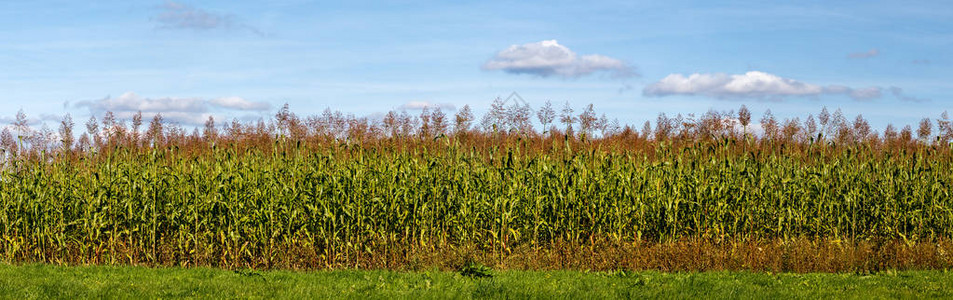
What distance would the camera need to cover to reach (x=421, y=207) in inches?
445

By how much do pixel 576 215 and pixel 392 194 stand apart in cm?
296

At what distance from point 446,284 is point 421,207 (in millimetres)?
2577

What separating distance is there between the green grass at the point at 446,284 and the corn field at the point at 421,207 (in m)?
1.28

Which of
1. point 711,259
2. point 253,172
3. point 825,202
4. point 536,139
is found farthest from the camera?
point 536,139

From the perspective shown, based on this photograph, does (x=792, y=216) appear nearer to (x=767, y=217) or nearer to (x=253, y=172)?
(x=767, y=217)

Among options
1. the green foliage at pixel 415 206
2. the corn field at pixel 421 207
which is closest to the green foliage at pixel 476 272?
the green foliage at pixel 415 206

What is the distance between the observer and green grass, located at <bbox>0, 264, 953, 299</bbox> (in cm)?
845

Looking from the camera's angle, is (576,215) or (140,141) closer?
(576,215)

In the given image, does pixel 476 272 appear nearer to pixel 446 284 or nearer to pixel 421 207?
pixel 446 284

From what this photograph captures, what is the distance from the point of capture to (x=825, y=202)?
12.9 m

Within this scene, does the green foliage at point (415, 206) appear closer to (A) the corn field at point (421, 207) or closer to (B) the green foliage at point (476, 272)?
(A) the corn field at point (421, 207)

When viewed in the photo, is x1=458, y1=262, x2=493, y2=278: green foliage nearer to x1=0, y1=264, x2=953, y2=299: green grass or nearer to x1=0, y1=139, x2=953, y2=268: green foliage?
x1=0, y1=264, x2=953, y2=299: green grass

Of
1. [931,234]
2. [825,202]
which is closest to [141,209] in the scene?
[825,202]

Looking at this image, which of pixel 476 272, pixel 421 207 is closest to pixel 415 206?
pixel 421 207
